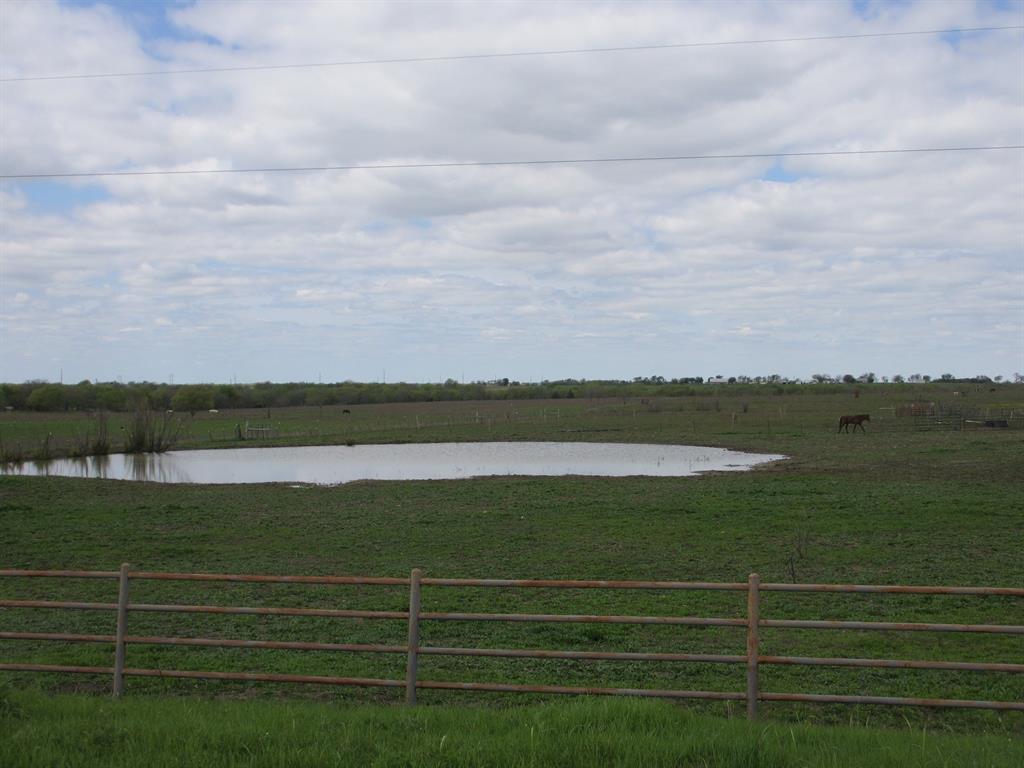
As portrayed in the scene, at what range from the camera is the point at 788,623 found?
710 cm

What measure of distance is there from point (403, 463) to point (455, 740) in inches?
1475

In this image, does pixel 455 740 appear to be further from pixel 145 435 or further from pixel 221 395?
pixel 221 395

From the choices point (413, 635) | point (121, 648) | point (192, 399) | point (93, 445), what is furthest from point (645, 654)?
point (192, 399)

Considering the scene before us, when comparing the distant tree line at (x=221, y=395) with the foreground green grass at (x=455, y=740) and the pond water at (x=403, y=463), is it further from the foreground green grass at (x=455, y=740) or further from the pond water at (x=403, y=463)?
the foreground green grass at (x=455, y=740)

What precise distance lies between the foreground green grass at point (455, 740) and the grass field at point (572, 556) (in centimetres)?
146

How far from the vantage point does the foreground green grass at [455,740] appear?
577 centimetres

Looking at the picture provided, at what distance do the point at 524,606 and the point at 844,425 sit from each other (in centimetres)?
4869

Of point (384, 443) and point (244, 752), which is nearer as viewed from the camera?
point (244, 752)

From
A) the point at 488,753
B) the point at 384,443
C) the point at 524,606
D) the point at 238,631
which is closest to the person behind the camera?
the point at 488,753

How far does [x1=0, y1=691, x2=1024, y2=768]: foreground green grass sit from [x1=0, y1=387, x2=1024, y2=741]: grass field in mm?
1465

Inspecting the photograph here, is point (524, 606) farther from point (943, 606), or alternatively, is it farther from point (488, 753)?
point (488, 753)

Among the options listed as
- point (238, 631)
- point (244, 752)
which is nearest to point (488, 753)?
point (244, 752)

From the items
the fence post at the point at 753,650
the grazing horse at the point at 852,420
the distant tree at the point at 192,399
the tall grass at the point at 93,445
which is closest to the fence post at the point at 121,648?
the fence post at the point at 753,650

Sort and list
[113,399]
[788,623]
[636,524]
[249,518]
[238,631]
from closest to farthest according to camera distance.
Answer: [788,623] < [238,631] < [636,524] < [249,518] < [113,399]
